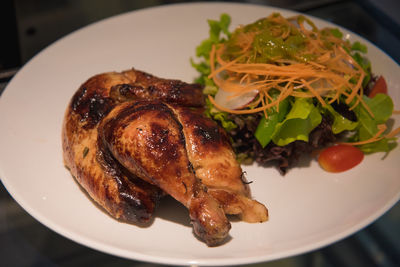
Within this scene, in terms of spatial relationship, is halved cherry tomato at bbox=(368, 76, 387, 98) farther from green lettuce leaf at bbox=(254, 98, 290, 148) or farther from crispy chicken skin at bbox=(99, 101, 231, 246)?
crispy chicken skin at bbox=(99, 101, 231, 246)

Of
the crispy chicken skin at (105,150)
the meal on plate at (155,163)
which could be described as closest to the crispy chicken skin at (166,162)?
the meal on plate at (155,163)

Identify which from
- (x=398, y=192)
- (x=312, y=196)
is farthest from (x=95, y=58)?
(x=398, y=192)

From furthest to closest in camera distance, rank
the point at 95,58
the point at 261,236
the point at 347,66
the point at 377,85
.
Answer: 1. the point at 95,58
2. the point at 377,85
3. the point at 347,66
4. the point at 261,236

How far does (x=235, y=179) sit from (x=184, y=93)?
86 cm

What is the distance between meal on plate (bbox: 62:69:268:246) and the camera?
2.56m

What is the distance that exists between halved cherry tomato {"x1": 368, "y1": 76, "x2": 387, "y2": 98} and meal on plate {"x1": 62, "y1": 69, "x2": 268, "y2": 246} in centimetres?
165

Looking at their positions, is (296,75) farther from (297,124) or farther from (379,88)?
(379,88)

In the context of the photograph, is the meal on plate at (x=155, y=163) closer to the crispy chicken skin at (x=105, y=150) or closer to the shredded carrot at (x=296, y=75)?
the crispy chicken skin at (x=105, y=150)

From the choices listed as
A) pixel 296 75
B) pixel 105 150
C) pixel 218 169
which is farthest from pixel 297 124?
pixel 105 150

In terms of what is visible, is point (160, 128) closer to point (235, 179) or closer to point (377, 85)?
point (235, 179)

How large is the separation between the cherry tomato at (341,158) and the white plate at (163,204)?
6cm

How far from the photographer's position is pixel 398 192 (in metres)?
2.76

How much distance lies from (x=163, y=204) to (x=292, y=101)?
1363mm

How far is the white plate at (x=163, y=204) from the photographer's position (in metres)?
2.52
